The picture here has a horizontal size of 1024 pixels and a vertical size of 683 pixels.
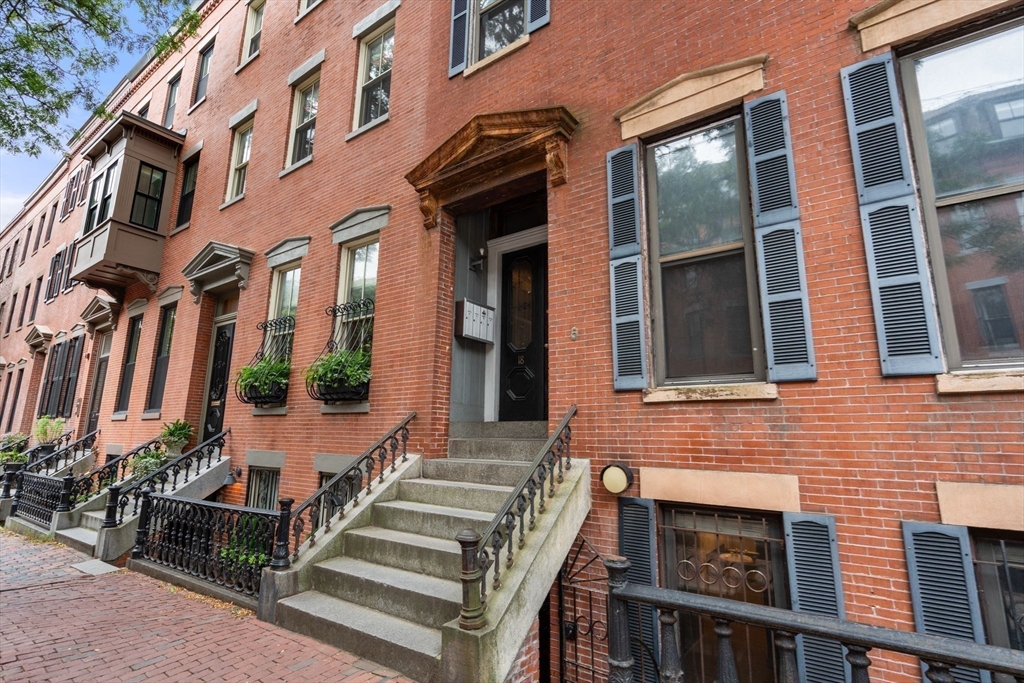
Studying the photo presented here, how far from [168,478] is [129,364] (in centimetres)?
554

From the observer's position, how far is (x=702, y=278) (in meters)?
4.51

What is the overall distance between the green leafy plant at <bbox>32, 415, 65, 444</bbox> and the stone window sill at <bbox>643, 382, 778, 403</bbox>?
16726mm

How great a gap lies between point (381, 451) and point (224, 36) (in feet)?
40.9

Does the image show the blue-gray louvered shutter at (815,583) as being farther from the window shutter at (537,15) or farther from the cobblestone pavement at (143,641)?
the window shutter at (537,15)

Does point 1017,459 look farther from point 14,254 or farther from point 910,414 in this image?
point 14,254

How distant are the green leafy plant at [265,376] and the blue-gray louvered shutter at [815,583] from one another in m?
7.24

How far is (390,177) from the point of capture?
24.7ft

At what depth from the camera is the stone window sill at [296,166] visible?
353 inches

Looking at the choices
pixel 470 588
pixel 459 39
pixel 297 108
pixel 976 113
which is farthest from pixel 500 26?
pixel 470 588

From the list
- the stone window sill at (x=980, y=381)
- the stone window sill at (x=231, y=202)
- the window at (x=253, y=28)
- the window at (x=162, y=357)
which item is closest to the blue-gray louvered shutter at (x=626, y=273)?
the stone window sill at (x=980, y=381)

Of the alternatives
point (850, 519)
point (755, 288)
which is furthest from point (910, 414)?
point (755, 288)

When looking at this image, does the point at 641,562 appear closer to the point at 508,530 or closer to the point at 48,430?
the point at 508,530

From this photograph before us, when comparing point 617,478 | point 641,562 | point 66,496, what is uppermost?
point 617,478

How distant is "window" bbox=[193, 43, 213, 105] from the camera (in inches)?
514
